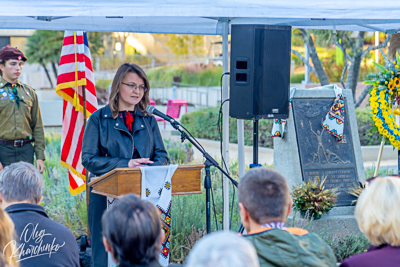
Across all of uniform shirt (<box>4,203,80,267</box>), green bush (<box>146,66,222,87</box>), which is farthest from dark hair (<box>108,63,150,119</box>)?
green bush (<box>146,66,222,87</box>)

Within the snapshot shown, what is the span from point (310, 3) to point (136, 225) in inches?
103

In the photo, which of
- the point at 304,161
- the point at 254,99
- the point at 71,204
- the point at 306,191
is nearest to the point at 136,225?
the point at 254,99

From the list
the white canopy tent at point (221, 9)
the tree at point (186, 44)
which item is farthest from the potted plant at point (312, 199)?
the tree at point (186, 44)

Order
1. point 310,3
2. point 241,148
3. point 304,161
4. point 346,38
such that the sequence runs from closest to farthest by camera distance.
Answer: point 310,3 < point 241,148 < point 304,161 < point 346,38

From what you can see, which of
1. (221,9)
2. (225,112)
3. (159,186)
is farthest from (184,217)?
(221,9)

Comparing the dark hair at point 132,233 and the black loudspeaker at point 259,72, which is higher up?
the black loudspeaker at point 259,72

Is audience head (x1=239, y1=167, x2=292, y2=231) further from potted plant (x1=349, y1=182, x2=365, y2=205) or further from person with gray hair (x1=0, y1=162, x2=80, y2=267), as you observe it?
potted plant (x1=349, y1=182, x2=365, y2=205)

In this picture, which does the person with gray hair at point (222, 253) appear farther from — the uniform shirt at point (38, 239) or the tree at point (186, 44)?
the tree at point (186, 44)

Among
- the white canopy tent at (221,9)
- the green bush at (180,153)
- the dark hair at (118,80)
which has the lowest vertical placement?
the green bush at (180,153)

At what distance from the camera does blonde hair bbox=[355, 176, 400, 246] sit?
218 cm

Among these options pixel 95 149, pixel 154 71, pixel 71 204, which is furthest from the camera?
pixel 154 71

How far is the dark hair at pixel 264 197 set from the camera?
7.34 feet

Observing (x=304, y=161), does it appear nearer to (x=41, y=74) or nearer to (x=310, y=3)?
(x=310, y=3)

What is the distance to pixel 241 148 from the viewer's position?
474 centimetres
